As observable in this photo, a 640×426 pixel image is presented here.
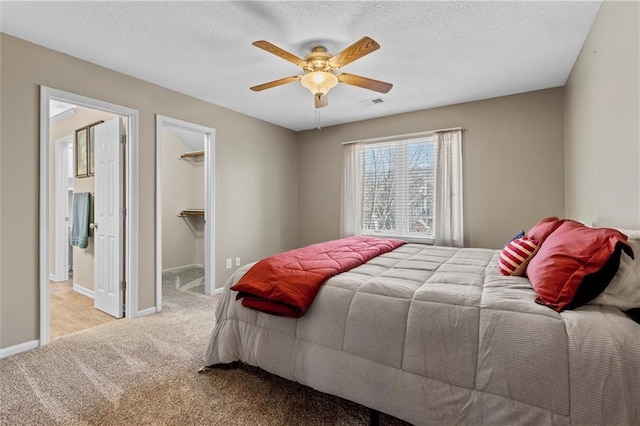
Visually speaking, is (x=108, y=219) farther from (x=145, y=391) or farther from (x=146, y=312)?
(x=145, y=391)

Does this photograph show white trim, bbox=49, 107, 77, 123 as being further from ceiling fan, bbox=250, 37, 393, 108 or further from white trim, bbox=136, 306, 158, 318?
ceiling fan, bbox=250, 37, 393, 108

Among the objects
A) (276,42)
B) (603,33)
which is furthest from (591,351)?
(276,42)

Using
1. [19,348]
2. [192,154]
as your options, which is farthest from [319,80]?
[192,154]

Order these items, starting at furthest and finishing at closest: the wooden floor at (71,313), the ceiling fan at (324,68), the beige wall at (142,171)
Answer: the wooden floor at (71,313) → the beige wall at (142,171) → the ceiling fan at (324,68)

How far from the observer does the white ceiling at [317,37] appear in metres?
2.04

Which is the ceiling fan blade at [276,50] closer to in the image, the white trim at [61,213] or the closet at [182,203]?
the closet at [182,203]

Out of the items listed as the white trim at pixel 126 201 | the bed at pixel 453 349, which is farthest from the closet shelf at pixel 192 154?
the bed at pixel 453 349

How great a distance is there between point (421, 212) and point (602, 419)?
127 inches

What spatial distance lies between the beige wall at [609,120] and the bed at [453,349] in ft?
2.81

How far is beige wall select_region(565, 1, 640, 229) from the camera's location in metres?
1.62

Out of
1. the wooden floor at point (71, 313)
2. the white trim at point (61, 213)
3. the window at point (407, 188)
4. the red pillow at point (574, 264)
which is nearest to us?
the red pillow at point (574, 264)

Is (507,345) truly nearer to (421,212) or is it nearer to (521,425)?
(521,425)

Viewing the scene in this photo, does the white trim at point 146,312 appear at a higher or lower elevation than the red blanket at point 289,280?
lower

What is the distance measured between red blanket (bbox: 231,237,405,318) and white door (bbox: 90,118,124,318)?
198 cm
